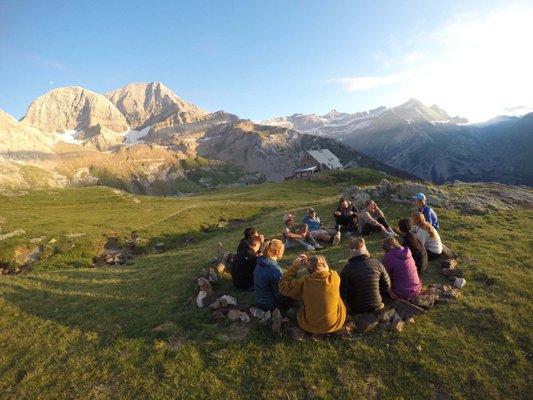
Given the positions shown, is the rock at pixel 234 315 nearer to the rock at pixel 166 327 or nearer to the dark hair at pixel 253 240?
the rock at pixel 166 327

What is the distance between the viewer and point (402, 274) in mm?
14656

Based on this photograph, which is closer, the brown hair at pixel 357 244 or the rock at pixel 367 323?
the rock at pixel 367 323

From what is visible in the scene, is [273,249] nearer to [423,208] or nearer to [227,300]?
[227,300]

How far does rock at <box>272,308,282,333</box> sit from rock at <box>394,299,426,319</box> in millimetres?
4872

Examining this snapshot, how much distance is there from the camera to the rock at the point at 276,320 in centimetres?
1391

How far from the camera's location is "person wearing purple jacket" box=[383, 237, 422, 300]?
14.6m


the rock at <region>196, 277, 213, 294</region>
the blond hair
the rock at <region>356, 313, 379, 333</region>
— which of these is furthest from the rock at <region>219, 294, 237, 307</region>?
the blond hair

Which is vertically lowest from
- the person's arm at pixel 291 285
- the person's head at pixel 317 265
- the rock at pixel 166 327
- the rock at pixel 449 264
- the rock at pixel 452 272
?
the rock at pixel 452 272

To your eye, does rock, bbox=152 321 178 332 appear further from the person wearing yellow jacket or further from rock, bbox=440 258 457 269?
rock, bbox=440 258 457 269

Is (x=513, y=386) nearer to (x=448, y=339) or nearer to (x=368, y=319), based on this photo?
(x=448, y=339)

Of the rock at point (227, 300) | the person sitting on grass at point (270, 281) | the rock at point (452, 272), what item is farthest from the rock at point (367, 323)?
the rock at point (452, 272)

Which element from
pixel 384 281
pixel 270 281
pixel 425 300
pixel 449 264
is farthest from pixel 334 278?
pixel 449 264

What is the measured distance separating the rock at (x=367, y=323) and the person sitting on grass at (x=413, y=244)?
4.49m

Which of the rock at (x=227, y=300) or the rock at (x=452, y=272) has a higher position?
the rock at (x=227, y=300)
